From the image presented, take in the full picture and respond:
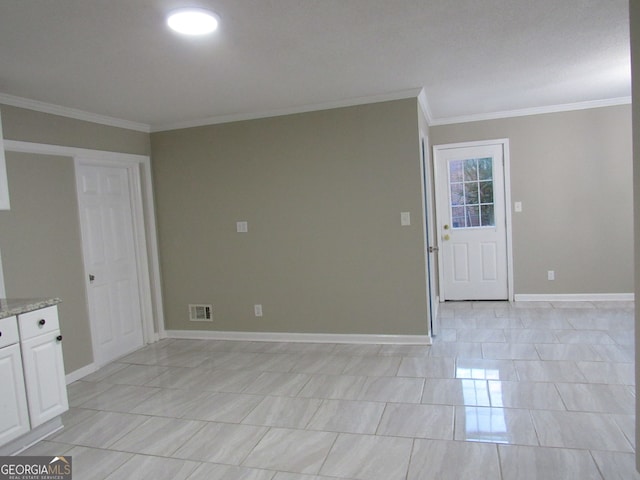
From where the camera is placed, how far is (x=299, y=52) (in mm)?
2826

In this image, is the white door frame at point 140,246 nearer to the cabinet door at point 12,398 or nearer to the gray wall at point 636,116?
the cabinet door at point 12,398

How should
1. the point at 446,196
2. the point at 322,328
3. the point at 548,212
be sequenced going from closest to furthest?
the point at 322,328 < the point at 548,212 < the point at 446,196

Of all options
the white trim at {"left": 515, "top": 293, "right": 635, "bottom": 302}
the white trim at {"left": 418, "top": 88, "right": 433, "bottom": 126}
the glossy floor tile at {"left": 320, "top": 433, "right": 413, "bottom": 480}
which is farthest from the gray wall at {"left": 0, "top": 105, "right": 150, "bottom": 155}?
the white trim at {"left": 515, "top": 293, "right": 635, "bottom": 302}

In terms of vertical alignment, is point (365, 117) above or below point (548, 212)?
above

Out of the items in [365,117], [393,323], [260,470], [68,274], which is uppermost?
[365,117]

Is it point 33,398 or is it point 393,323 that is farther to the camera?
point 393,323

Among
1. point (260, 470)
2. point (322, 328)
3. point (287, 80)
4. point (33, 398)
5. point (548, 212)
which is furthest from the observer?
point (548, 212)

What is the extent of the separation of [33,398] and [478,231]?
194 inches

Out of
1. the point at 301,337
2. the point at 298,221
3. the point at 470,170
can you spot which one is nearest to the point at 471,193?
the point at 470,170

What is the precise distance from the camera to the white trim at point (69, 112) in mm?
3357

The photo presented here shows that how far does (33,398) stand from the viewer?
2.69 metres

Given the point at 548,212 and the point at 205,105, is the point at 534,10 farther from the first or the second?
the point at 548,212

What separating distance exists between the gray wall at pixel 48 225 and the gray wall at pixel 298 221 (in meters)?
1.07

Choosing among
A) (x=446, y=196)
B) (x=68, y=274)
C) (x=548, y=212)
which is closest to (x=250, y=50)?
(x=68, y=274)
